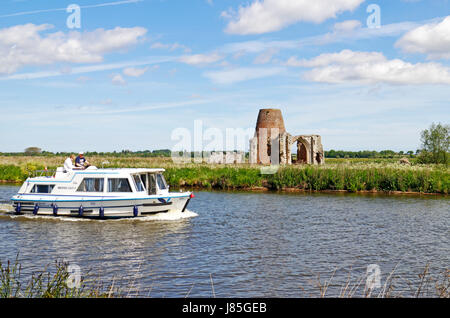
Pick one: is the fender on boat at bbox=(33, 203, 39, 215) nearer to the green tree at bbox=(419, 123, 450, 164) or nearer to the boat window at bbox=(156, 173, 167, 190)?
the boat window at bbox=(156, 173, 167, 190)

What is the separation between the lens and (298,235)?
61.9ft

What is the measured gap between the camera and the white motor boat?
72.3 ft

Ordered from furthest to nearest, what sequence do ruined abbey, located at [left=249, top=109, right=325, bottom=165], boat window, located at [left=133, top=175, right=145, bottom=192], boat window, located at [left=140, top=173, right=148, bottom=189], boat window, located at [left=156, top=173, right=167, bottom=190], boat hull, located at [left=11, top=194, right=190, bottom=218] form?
ruined abbey, located at [left=249, top=109, right=325, bottom=165], boat window, located at [left=156, top=173, right=167, bottom=190], boat window, located at [left=140, top=173, right=148, bottom=189], boat window, located at [left=133, top=175, right=145, bottom=192], boat hull, located at [left=11, top=194, right=190, bottom=218]

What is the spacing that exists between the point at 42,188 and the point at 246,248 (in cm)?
1185

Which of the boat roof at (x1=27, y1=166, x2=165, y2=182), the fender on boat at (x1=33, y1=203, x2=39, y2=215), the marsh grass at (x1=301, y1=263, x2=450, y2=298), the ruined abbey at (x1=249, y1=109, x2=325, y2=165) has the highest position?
the ruined abbey at (x1=249, y1=109, x2=325, y2=165)

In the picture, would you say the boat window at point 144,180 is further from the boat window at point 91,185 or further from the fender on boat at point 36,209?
the fender on boat at point 36,209

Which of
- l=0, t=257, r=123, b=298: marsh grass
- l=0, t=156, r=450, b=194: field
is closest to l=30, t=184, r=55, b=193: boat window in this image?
l=0, t=257, r=123, b=298: marsh grass

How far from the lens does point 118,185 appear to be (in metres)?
22.5

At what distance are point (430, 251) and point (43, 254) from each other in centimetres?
1268

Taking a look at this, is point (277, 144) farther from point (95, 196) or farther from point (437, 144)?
point (95, 196)

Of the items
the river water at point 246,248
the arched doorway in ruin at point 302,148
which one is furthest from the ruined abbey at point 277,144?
the river water at point 246,248

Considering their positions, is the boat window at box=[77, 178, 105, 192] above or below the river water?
above

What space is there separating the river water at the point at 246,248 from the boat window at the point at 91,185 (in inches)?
60.7
